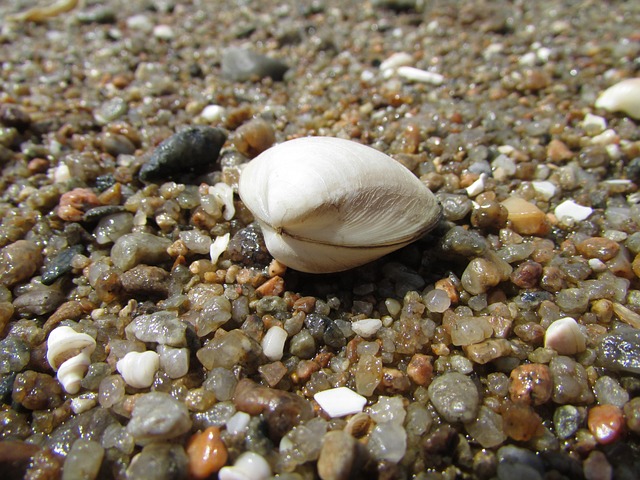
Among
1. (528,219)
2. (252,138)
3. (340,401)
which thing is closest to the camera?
(340,401)

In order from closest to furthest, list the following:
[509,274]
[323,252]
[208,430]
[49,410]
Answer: [208,430] → [49,410] → [323,252] → [509,274]

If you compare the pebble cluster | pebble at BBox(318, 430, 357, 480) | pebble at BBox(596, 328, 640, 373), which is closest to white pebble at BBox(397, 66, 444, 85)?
the pebble cluster

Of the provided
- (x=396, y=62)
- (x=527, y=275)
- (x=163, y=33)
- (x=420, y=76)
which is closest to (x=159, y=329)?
(x=527, y=275)

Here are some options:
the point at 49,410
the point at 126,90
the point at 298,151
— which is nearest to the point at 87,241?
the point at 49,410

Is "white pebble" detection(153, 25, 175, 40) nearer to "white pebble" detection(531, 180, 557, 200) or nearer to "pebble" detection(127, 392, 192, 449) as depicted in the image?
"white pebble" detection(531, 180, 557, 200)

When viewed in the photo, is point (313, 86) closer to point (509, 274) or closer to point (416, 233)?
point (416, 233)

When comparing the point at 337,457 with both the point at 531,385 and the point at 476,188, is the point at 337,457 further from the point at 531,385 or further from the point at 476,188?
the point at 476,188
